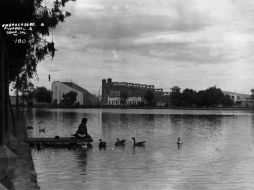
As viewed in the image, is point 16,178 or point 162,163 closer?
point 16,178

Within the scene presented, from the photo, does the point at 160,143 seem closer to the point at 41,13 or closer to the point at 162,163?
the point at 162,163

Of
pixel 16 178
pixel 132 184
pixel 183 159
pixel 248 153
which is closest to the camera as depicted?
pixel 16 178

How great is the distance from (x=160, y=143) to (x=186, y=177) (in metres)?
16.5

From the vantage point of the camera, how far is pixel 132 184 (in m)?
17.3

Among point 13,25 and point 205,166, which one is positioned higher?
point 13,25

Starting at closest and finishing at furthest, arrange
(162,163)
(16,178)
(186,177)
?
1. (16,178)
2. (186,177)
3. (162,163)

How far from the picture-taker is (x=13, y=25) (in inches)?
477

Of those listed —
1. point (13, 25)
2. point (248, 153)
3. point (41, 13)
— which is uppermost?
point (41, 13)

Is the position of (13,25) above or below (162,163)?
above

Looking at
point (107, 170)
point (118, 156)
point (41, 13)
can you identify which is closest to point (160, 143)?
point (118, 156)

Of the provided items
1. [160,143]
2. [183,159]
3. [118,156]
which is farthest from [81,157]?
[160,143]

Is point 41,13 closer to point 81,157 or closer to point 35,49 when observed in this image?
point 35,49

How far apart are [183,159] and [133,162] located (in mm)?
3086

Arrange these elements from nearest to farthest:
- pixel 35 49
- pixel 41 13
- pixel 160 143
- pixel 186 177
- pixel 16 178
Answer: pixel 16 178, pixel 186 177, pixel 41 13, pixel 35 49, pixel 160 143
